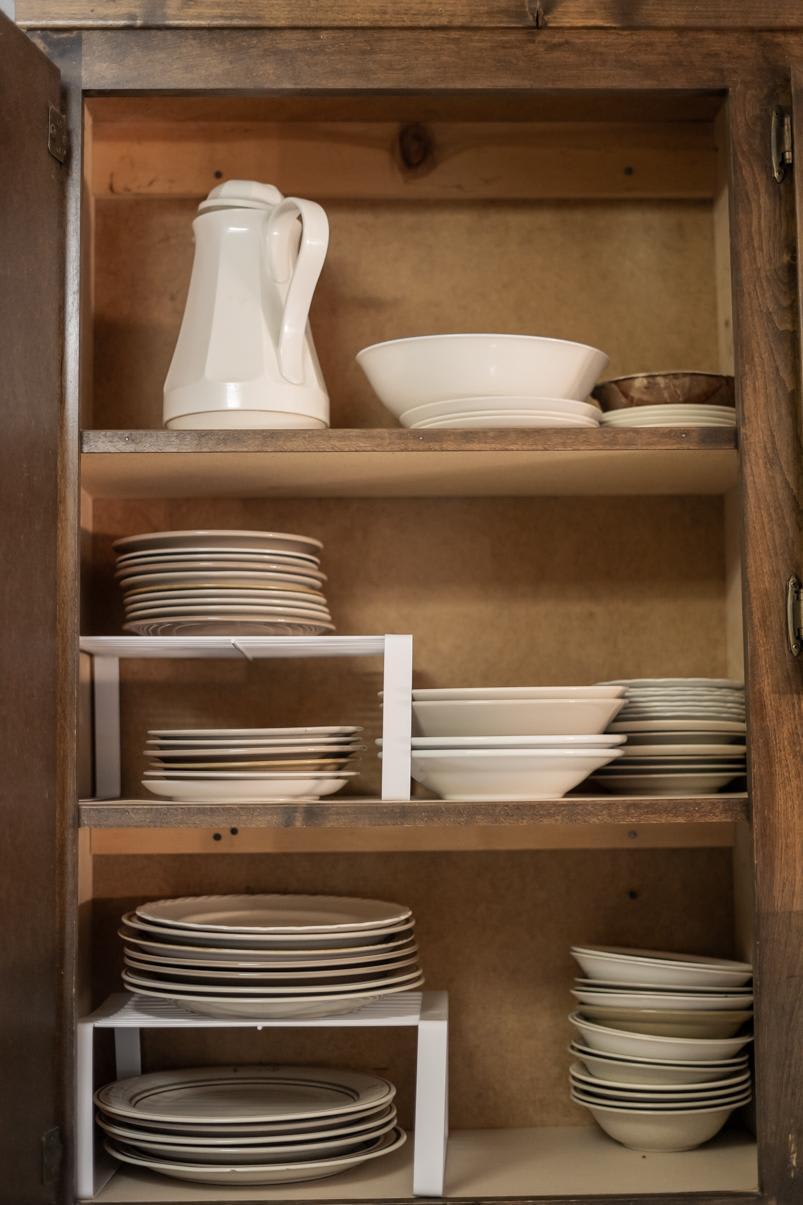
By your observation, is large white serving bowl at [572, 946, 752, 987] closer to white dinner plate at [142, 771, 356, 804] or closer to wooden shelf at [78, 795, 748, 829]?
wooden shelf at [78, 795, 748, 829]

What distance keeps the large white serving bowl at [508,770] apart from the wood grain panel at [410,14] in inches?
29.9

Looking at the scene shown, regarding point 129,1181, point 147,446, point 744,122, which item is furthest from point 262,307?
point 129,1181

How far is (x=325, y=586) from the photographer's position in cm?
171

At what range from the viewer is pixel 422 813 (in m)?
1.38

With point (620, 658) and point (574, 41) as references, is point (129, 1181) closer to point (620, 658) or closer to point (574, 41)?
point (620, 658)

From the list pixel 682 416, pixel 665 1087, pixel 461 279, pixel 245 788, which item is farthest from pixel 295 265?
pixel 665 1087

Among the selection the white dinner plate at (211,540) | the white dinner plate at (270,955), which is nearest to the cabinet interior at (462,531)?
the white dinner plate at (211,540)

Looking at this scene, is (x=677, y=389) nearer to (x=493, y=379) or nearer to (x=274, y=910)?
(x=493, y=379)

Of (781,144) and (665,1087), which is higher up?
(781,144)

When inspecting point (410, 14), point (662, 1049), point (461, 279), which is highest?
point (410, 14)

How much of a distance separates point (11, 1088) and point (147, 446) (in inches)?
24.9

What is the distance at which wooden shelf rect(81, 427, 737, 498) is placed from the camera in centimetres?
143

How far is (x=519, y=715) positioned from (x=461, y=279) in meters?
0.62

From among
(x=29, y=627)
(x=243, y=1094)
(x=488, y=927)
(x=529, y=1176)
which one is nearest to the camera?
(x=29, y=627)
